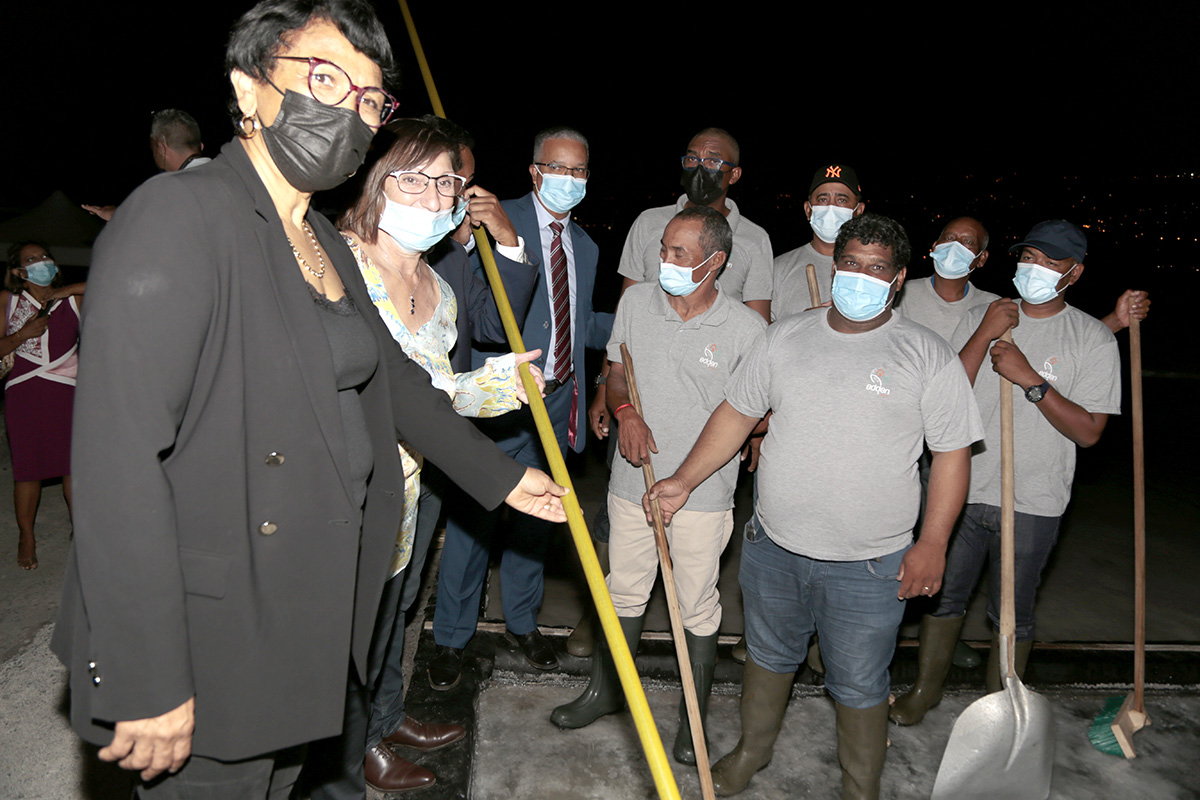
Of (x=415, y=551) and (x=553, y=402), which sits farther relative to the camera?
(x=553, y=402)

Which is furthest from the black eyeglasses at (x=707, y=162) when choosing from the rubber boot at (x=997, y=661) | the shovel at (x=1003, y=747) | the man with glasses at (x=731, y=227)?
the rubber boot at (x=997, y=661)

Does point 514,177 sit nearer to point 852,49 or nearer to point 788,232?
point 852,49

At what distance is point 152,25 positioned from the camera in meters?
14.7

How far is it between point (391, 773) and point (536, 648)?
1.15 m

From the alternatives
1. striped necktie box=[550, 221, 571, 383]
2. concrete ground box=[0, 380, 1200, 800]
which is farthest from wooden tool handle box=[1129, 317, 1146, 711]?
striped necktie box=[550, 221, 571, 383]

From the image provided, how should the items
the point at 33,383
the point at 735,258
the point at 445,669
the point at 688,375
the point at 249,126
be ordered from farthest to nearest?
the point at 33,383
the point at 735,258
the point at 445,669
the point at 688,375
the point at 249,126

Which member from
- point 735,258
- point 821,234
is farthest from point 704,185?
point 821,234

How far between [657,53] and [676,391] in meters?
13.7

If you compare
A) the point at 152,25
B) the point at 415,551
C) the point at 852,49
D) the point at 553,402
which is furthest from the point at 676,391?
the point at 152,25

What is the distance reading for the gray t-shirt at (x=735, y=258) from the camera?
3.98 metres

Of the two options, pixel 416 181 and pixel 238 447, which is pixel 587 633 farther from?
pixel 238 447

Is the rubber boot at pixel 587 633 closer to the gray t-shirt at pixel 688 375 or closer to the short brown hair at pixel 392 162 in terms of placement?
the gray t-shirt at pixel 688 375

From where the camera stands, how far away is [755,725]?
3045mm

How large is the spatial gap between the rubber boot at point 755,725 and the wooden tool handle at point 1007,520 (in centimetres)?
103
